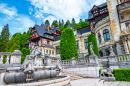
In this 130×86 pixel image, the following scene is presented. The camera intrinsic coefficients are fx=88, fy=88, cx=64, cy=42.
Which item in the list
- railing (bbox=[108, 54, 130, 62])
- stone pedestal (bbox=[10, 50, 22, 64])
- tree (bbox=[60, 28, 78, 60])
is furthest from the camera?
tree (bbox=[60, 28, 78, 60])

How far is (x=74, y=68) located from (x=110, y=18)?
14.4m

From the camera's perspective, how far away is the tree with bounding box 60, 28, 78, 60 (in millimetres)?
16772

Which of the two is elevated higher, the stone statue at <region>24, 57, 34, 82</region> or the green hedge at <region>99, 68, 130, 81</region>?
the stone statue at <region>24, 57, 34, 82</region>

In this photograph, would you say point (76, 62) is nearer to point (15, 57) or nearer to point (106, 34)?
point (15, 57)

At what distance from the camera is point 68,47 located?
17.2 m

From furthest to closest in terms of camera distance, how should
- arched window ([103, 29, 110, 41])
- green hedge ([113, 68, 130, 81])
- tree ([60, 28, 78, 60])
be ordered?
arched window ([103, 29, 110, 41])
tree ([60, 28, 78, 60])
green hedge ([113, 68, 130, 81])

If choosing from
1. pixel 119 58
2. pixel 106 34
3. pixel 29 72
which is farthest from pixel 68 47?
pixel 29 72

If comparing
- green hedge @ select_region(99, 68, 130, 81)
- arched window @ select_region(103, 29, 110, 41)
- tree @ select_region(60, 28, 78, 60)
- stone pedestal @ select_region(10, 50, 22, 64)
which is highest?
arched window @ select_region(103, 29, 110, 41)

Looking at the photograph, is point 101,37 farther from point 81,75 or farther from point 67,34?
point 81,75

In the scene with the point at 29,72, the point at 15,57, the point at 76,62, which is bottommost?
the point at 76,62

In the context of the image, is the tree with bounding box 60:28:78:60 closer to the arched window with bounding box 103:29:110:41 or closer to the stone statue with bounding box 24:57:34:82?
the arched window with bounding box 103:29:110:41

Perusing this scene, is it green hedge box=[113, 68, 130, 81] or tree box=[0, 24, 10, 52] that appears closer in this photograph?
green hedge box=[113, 68, 130, 81]

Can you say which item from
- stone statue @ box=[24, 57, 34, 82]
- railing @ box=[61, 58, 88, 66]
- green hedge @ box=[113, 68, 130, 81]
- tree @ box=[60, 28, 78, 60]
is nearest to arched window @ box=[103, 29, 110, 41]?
tree @ box=[60, 28, 78, 60]

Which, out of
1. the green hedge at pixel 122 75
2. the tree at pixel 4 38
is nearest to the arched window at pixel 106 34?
the green hedge at pixel 122 75
